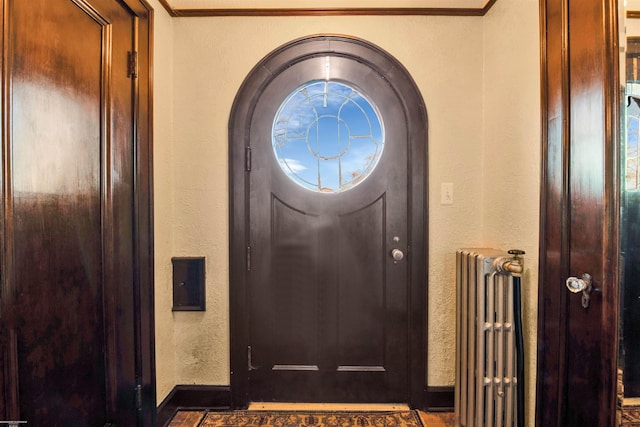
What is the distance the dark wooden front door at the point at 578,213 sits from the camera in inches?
43.8

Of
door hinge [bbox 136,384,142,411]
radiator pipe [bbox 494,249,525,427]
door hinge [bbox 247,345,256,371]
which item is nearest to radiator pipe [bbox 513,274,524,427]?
radiator pipe [bbox 494,249,525,427]

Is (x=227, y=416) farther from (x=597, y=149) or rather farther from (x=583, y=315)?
A: (x=597, y=149)

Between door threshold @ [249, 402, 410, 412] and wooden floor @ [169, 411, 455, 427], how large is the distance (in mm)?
121

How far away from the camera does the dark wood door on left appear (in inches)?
39.0

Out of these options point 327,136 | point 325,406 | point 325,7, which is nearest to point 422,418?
point 325,406

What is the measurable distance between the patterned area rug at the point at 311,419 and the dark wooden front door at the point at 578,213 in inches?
27.3

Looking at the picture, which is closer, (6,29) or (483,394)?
(6,29)

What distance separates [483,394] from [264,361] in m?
1.16

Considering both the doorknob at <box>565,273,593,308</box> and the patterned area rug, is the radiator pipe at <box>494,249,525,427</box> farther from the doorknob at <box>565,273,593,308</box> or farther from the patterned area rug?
the patterned area rug

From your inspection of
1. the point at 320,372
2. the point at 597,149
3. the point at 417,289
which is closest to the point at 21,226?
the point at 320,372

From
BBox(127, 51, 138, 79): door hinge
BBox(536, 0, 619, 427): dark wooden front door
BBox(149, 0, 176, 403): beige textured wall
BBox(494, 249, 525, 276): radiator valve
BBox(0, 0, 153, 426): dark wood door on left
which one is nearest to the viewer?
BBox(0, 0, 153, 426): dark wood door on left

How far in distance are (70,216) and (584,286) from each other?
1.85 m

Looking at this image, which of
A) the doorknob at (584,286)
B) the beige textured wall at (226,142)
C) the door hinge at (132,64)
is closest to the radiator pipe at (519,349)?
the doorknob at (584,286)

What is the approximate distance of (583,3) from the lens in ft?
3.91
